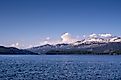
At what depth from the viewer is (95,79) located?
231ft

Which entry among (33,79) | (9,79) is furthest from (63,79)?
(9,79)

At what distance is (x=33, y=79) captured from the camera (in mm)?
68750

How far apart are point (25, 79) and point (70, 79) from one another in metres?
11.1

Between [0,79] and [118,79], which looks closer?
[0,79]

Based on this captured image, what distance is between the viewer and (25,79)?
68562 millimetres

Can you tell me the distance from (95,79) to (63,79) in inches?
317

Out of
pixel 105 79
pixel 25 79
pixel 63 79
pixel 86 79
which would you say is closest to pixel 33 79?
pixel 25 79

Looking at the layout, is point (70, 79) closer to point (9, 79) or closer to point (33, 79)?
point (33, 79)

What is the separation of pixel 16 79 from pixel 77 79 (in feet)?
49.5

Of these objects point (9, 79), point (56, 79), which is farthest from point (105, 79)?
point (9, 79)

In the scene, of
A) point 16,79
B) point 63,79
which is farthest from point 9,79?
point 63,79

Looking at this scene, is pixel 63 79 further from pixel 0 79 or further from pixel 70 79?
pixel 0 79

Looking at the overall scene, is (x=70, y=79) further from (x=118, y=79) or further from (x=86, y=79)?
(x=118, y=79)

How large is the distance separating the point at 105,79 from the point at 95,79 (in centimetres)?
276
